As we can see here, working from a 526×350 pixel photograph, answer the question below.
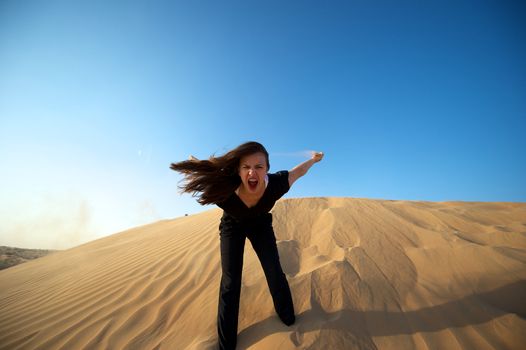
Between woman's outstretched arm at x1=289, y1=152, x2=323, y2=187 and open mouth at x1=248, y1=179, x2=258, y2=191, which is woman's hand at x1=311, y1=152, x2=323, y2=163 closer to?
woman's outstretched arm at x1=289, y1=152, x2=323, y2=187

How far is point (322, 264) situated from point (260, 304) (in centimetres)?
92

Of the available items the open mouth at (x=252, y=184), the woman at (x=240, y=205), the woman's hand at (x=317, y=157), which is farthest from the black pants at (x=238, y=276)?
the woman's hand at (x=317, y=157)

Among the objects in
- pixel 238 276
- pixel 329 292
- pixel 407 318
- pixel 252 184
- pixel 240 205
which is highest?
pixel 252 184

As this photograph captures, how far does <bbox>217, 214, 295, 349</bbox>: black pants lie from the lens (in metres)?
2.25

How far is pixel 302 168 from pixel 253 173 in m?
0.67

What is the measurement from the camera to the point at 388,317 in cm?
232

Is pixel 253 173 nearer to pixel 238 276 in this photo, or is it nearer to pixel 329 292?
pixel 238 276

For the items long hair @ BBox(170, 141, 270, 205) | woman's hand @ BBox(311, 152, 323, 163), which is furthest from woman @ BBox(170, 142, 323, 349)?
woman's hand @ BBox(311, 152, 323, 163)

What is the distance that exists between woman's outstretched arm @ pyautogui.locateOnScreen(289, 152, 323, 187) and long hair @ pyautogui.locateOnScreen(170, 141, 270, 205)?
14.5 inches

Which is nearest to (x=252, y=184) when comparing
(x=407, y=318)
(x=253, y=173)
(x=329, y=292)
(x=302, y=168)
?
(x=253, y=173)

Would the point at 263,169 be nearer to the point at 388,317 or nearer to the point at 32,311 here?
the point at 388,317

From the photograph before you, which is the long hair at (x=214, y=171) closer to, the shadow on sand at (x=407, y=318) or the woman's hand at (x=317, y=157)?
the woman's hand at (x=317, y=157)

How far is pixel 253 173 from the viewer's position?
2.44m

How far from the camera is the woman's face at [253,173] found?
8.05 feet
